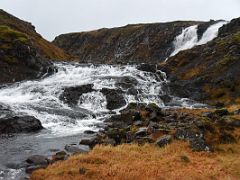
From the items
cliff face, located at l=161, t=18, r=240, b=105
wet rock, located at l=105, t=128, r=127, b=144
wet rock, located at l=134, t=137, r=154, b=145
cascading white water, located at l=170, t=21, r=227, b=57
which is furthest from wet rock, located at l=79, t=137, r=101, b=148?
cascading white water, located at l=170, t=21, r=227, b=57

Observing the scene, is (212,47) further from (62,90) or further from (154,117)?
(154,117)

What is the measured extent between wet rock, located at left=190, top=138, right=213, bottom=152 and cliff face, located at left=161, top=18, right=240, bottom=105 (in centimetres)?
3261

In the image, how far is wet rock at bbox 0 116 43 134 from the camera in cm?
3819

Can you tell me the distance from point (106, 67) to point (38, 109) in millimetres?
35663

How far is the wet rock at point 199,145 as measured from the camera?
2773 cm

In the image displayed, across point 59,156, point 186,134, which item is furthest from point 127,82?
point 59,156

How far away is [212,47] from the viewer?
84.8m

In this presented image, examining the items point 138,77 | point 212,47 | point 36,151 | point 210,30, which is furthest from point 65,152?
point 210,30

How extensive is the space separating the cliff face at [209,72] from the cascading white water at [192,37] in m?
33.3

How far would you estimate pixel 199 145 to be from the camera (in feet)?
92.3

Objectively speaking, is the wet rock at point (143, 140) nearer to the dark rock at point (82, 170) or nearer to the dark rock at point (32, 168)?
the dark rock at point (82, 170)

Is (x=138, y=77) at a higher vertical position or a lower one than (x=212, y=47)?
lower

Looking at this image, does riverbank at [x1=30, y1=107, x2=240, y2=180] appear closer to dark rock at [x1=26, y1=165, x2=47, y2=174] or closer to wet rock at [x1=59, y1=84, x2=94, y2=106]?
dark rock at [x1=26, y1=165, x2=47, y2=174]

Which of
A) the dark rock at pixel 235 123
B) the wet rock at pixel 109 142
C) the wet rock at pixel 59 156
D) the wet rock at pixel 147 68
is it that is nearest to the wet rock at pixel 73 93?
the wet rock at pixel 147 68
